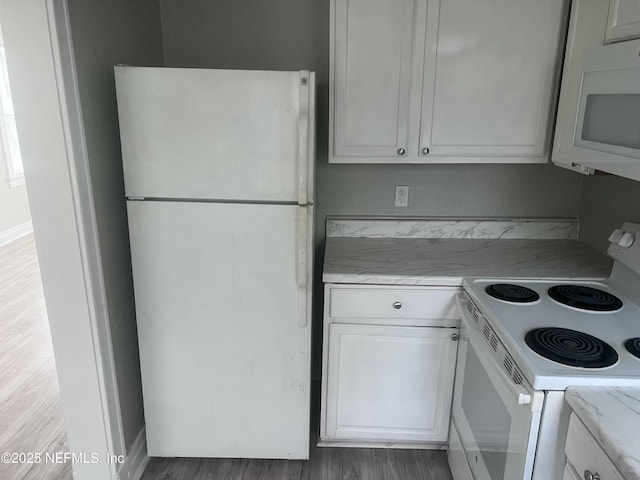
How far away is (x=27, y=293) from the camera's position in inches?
153

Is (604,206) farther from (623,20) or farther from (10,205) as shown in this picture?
(10,205)

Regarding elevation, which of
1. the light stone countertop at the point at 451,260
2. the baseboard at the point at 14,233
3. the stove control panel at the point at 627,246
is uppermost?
the stove control panel at the point at 627,246

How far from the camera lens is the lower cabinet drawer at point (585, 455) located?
106 centimetres

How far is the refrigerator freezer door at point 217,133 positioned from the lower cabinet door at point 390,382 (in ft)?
2.30

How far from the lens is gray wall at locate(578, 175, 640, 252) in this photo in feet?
6.54

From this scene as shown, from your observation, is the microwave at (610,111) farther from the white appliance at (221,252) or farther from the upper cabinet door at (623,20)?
the white appliance at (221,252)

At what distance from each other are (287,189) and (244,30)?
100 cm

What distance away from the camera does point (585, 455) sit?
1146 mm

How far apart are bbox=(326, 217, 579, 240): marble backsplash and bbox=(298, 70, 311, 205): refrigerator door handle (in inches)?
28.2

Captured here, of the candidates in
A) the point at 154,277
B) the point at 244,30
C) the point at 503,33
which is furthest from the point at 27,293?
the point at 503,33

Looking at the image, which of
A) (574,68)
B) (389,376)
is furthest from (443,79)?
(389,376)

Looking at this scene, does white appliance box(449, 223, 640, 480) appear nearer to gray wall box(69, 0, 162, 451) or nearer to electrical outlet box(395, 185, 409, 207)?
electrical outlet box(395, 185, 409, 207)

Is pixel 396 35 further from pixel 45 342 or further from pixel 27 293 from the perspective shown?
pixel 27 293

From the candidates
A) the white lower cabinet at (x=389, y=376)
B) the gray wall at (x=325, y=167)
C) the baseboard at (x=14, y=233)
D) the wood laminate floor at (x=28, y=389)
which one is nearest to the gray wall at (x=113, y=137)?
the gray wall at (x=325, y=167)
